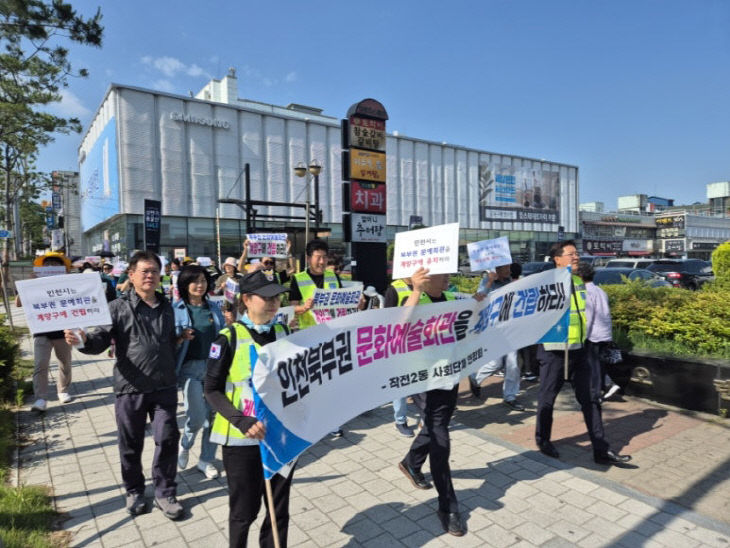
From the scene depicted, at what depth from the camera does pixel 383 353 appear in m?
3.47

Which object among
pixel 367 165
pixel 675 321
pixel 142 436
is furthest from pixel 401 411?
pixel 367 165

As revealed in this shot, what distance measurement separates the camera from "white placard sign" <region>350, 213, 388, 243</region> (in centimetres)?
939

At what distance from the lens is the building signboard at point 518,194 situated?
51.4 meters

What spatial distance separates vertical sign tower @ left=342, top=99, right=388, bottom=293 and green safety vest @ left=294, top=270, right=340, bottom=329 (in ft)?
12.8

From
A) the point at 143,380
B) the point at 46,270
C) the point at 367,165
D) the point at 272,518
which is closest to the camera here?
the point at 272,518

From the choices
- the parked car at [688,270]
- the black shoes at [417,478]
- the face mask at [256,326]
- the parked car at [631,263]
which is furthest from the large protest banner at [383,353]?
the parked car at [631,263]

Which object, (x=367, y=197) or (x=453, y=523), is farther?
(x=367, y=197)

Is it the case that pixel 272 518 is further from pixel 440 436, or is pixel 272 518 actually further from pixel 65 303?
pixel 65 303

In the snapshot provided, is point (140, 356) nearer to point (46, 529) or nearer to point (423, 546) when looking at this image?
point (46, 529)

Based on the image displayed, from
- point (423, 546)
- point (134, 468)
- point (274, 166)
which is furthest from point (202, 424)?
point (274, 166)

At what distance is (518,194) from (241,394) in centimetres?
5527

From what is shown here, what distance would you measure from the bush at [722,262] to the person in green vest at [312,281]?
28.7 ft

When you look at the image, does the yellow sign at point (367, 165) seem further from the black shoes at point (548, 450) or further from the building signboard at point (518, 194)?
the building signboard at point (518, 194)

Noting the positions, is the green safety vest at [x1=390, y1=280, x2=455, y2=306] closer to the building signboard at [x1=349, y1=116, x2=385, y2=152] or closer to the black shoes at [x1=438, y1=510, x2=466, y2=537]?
the black shoes at [x1=438, y1=510, x2=466, y2=537]
